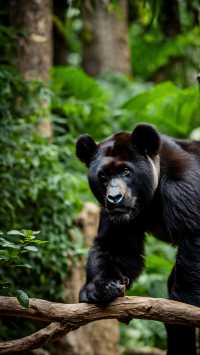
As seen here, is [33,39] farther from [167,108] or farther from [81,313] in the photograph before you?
[81,313]

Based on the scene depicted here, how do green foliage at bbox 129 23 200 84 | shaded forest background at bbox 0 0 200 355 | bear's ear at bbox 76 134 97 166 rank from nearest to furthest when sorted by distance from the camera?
bear's ear at bbox 76 134 97 166 → shaded forest background at bbox 0 0 200 355 → green foliage at bbox 129 23 200 84

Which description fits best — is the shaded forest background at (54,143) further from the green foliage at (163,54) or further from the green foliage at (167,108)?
the green foliage at (163,54)

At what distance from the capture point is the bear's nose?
5551 mm

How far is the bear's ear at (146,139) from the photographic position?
588 cm

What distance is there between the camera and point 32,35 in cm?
962

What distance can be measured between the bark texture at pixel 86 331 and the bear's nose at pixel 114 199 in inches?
126

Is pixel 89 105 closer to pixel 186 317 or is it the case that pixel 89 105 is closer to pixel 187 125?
pixel 187 125

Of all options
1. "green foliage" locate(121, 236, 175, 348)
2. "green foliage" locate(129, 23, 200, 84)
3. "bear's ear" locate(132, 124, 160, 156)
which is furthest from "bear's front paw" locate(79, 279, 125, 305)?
"green foliage" locate(129, 23, 200, 84)

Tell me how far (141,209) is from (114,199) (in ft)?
1.74

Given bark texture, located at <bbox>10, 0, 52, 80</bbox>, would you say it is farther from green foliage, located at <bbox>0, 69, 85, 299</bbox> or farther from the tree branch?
the tree branch

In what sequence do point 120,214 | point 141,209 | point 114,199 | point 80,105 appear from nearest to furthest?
1. point 114,199
2. point 120,214
3. point 141,209
4. point 80,105

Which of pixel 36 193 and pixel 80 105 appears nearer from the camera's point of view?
pixel 36 193

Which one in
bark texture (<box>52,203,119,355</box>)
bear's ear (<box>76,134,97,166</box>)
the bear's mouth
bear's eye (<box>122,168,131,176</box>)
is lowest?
bark texture (<box>52,203,119,355</box>)

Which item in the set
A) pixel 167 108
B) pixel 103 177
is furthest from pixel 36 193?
pixel 167 108
